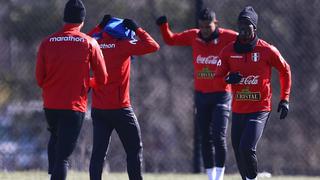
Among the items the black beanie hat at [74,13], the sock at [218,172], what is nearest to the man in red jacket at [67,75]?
the black beanie hat at [74,13]

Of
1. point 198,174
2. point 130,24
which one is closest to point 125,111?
point 130,24

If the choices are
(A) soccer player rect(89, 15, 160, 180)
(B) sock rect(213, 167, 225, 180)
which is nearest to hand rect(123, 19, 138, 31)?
(A) soccer player rect(89, 15, 160, 180)

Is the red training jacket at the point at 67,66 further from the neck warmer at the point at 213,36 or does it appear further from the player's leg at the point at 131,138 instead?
the neck warmer at the point at 213,36

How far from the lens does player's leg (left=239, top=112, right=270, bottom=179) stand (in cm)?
925

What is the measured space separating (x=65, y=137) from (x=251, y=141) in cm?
172

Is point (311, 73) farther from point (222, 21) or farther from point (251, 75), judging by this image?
point (251, 75)

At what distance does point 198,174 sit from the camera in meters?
13.0

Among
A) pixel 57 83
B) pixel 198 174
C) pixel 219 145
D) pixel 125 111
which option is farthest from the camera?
pixel 198 174

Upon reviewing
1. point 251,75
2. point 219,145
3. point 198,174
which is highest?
point 251,75

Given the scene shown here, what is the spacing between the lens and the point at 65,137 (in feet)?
28.8

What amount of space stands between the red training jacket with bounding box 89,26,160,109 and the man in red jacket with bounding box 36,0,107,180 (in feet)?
1.56

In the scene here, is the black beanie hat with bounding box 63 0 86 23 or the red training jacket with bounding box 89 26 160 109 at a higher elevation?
the black beanie hat with bounding box 63 0 86 23

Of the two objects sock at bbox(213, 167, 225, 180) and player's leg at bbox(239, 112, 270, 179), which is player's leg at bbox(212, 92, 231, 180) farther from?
player's leg at bbox(239, 112, 270, 179)

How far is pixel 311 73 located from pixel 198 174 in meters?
1.97
